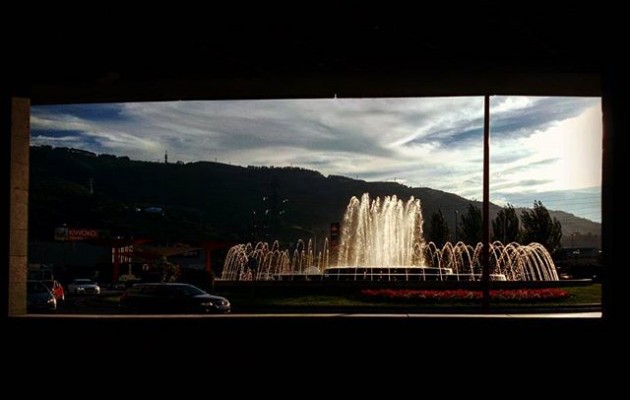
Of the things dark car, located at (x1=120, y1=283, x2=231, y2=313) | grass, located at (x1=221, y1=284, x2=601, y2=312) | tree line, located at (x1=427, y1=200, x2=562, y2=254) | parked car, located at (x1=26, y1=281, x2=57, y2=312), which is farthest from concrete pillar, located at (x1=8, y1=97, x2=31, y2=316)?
tree line, located at (x1=427, y1=200, x2=562, y2=254)

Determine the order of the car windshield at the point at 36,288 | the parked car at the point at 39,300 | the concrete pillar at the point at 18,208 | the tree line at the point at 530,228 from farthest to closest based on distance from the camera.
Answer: the tree line at the point at 530,228
the car windshield at the point at 36,288
the parked car at the point at 39,300
the concrete pillar at the point at 18,208

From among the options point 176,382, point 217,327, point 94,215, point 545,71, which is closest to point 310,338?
point 217,327

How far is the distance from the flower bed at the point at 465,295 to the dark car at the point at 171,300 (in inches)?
319

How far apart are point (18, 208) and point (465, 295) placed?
24062 millimetres

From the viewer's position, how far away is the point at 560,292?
3325cm

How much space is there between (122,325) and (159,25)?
12.9 feet

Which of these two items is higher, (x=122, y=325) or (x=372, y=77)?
(x=372, y=77)

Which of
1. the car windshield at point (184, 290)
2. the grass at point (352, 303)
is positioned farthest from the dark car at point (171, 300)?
the grass at point (352, 303)

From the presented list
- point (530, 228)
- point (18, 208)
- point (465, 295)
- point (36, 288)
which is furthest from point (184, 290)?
point (530, 228)

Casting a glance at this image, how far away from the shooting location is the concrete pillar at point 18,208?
1034 centimetres

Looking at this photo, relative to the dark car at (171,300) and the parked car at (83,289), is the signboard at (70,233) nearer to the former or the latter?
the parked car at (83,289)

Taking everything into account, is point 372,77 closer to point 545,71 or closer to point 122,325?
point 545,71

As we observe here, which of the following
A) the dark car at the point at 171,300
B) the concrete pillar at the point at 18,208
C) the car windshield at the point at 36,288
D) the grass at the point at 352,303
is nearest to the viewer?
the concrete pillar at the point at 18,208

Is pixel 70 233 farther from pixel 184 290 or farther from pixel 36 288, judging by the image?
pixel 184 290
